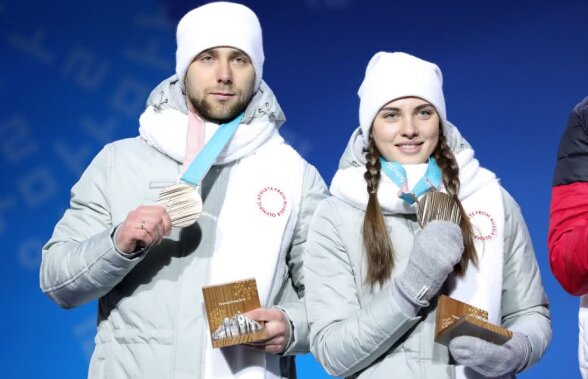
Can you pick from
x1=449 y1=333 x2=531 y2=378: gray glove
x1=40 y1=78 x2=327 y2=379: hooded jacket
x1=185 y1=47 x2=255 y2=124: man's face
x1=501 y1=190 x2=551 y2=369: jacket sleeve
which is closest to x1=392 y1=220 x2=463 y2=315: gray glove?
x1=449 y1=333 x2=531 y2=378: gray glove

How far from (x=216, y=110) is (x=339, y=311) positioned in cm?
68

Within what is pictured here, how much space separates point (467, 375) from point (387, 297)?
27 centimetres

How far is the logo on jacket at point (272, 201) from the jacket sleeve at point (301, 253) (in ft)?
0.23

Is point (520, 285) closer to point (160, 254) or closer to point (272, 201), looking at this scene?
point (272, 201)

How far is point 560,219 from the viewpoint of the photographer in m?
2.15

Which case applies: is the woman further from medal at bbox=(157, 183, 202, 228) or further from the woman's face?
medal at bbox=(157, 183, 202, 228)

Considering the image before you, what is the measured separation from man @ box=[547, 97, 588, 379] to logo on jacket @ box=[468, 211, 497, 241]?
15 centimetres

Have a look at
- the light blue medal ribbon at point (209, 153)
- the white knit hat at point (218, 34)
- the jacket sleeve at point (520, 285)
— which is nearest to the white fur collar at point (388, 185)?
the jacket sleeve at point (520, 285)

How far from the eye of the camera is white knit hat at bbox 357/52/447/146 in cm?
230

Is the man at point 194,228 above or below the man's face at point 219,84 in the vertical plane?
below

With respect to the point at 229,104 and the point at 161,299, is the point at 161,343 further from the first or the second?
the point at 229,104

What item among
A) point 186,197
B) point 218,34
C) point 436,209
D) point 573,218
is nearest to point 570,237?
point 573,218

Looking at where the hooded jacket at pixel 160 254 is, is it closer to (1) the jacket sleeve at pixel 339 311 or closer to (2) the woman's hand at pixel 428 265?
(1) the jacket sleeve at pixel 339 311

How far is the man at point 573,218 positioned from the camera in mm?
2033
